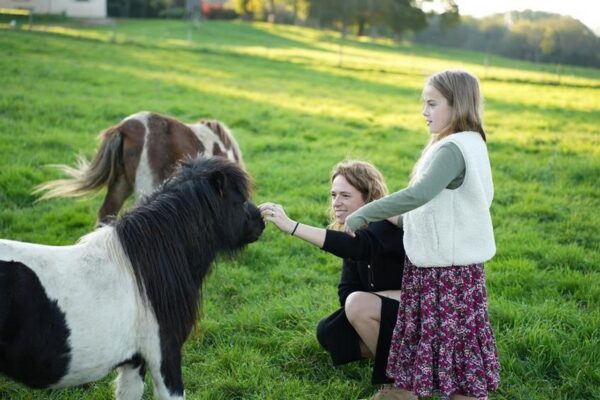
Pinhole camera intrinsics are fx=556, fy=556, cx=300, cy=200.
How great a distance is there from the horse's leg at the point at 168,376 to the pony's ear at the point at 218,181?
0.89m

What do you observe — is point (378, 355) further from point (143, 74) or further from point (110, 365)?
point (143, 74)

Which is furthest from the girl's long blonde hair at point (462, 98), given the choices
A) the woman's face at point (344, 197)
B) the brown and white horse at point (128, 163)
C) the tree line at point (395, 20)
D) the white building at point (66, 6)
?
the white building at point (66, 6)

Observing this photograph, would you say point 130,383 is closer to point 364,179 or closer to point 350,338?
point 350,338

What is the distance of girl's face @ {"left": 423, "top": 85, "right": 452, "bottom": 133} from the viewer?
115 inches

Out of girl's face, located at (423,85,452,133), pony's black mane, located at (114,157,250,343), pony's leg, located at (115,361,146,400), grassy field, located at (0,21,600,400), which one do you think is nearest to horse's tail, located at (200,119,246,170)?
grassy field, located at (0,21,600,400)

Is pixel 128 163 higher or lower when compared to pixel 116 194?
higher

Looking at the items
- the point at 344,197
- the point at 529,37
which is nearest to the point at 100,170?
the point at 344,197

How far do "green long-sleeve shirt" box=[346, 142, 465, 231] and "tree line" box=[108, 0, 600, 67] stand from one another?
95.1 ft

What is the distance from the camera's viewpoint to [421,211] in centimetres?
298

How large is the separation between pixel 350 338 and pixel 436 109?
1.61 meters

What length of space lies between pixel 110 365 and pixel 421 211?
1783 millimetres

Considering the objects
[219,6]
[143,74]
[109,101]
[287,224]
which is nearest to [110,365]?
[287,224]

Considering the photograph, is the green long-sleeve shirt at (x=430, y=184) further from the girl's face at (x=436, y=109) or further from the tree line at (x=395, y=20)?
the tree line at (x=395, y=20)

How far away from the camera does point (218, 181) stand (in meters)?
3.05
